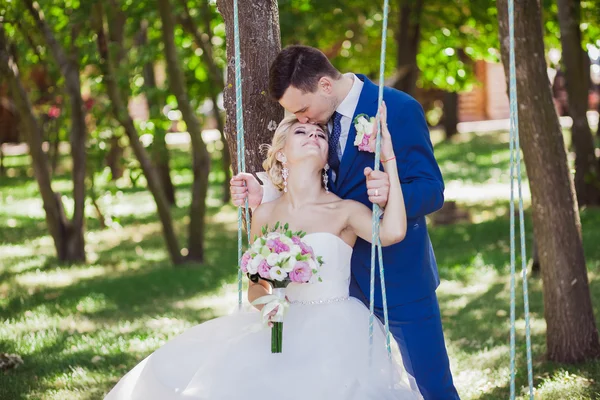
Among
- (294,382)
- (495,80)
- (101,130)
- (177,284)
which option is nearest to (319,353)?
(294,382)

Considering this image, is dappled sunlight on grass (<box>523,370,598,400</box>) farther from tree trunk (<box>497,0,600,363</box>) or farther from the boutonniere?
the boutonniere

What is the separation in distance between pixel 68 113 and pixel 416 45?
4.82m

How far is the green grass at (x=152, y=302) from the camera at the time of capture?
5367 millimetres

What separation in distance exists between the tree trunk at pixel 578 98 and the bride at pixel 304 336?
6.85 m

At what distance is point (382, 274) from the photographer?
3406 millimetres

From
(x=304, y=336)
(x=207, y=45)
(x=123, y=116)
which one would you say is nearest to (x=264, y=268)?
(x=304, y=336)

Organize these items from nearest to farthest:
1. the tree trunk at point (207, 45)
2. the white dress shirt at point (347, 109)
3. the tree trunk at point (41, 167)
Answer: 1. the white dress shirt at point (347, 109)
2. the tree trunk at point (41, 167)
3. the tree trunk at point (207, 45)

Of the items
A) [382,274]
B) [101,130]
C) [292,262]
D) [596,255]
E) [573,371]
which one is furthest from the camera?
[101,130]

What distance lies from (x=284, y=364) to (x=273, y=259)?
1.36 ft

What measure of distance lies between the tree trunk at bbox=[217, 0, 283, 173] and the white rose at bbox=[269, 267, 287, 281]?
3.11 ft

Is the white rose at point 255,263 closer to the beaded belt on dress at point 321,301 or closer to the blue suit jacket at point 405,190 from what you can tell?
the beaded belt on dress at point 321,301

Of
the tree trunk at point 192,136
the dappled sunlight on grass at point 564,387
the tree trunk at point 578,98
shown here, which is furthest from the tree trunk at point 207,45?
the dappled sunlight on grass at point 564,387

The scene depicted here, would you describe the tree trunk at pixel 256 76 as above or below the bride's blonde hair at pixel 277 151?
above

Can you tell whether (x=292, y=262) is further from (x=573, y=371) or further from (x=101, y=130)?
(x=101, y=130)
